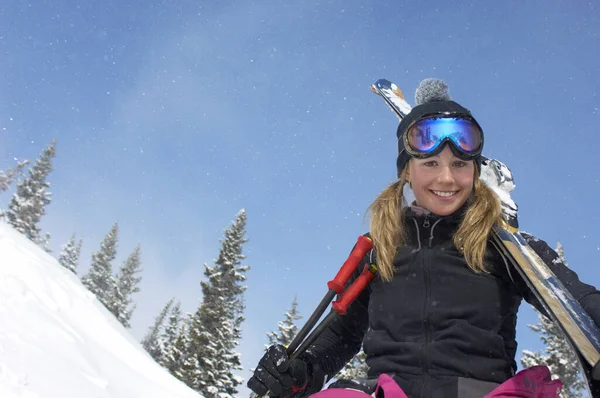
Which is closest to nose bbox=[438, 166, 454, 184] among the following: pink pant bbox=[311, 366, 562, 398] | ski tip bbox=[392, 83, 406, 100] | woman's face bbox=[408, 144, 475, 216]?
woman's face bbox=[408, 144, 475, 216]

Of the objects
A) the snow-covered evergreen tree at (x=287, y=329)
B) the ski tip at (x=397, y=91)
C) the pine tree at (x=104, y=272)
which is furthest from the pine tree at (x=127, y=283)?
the ski tip at (x=397, y=91)

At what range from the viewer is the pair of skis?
1954 mm

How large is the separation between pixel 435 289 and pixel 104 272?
5188 cm

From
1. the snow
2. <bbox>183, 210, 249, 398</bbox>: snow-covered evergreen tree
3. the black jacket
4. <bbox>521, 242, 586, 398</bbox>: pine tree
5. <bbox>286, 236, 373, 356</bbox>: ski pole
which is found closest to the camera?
the black jacket

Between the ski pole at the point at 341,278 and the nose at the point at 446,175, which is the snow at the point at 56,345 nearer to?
the ski pole at the point at 341,278

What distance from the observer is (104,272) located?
160 ft

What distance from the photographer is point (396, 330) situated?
2.66 metres

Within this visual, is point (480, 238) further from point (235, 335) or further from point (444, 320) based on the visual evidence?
point (235, 335)

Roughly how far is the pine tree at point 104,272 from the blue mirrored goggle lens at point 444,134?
48.8 m

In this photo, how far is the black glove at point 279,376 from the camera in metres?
3.29

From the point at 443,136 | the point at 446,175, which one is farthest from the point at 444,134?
the point at 446,175

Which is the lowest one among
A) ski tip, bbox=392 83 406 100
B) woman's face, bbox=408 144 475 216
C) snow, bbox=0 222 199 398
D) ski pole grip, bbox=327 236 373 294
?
snow, bbox=0 222 199 398

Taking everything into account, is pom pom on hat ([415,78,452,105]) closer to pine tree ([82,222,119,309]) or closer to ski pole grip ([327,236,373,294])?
ski pole grip ([327,236,373,294])

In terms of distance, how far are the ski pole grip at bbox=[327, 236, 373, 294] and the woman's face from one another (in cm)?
56
